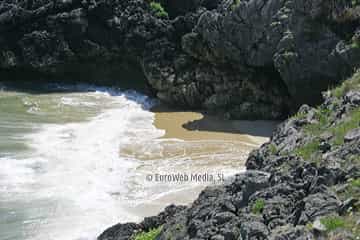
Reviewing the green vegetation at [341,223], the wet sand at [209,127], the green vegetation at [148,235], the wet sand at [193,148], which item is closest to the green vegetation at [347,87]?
the green vegetation at [148,235]

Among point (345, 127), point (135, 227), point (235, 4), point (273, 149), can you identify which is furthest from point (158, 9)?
point (345, 127)

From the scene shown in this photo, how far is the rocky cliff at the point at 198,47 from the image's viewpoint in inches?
957

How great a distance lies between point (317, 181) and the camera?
9367 mm

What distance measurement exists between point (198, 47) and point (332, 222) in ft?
73.7

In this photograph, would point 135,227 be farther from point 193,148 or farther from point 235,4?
point 235,4

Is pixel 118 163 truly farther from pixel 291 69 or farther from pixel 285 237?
pixel 285 237

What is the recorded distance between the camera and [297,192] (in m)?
9.50

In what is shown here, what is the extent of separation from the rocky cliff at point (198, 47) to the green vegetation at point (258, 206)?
13723 millimetres

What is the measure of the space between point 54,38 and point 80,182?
63.6 feet

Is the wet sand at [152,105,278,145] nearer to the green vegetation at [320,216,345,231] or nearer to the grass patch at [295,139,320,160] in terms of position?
the grass patch at [295,139,320,160]

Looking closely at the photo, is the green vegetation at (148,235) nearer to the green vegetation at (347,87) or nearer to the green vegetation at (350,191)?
the green vegetation at (350,191)

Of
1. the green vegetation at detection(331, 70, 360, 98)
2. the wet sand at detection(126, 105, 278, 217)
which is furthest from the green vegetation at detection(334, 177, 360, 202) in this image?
the wet sand at detection(126, 105, 278, 217)

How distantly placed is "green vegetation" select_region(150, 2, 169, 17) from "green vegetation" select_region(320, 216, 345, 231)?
93.1 ft

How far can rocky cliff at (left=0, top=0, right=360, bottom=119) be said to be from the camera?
24.3 metres
